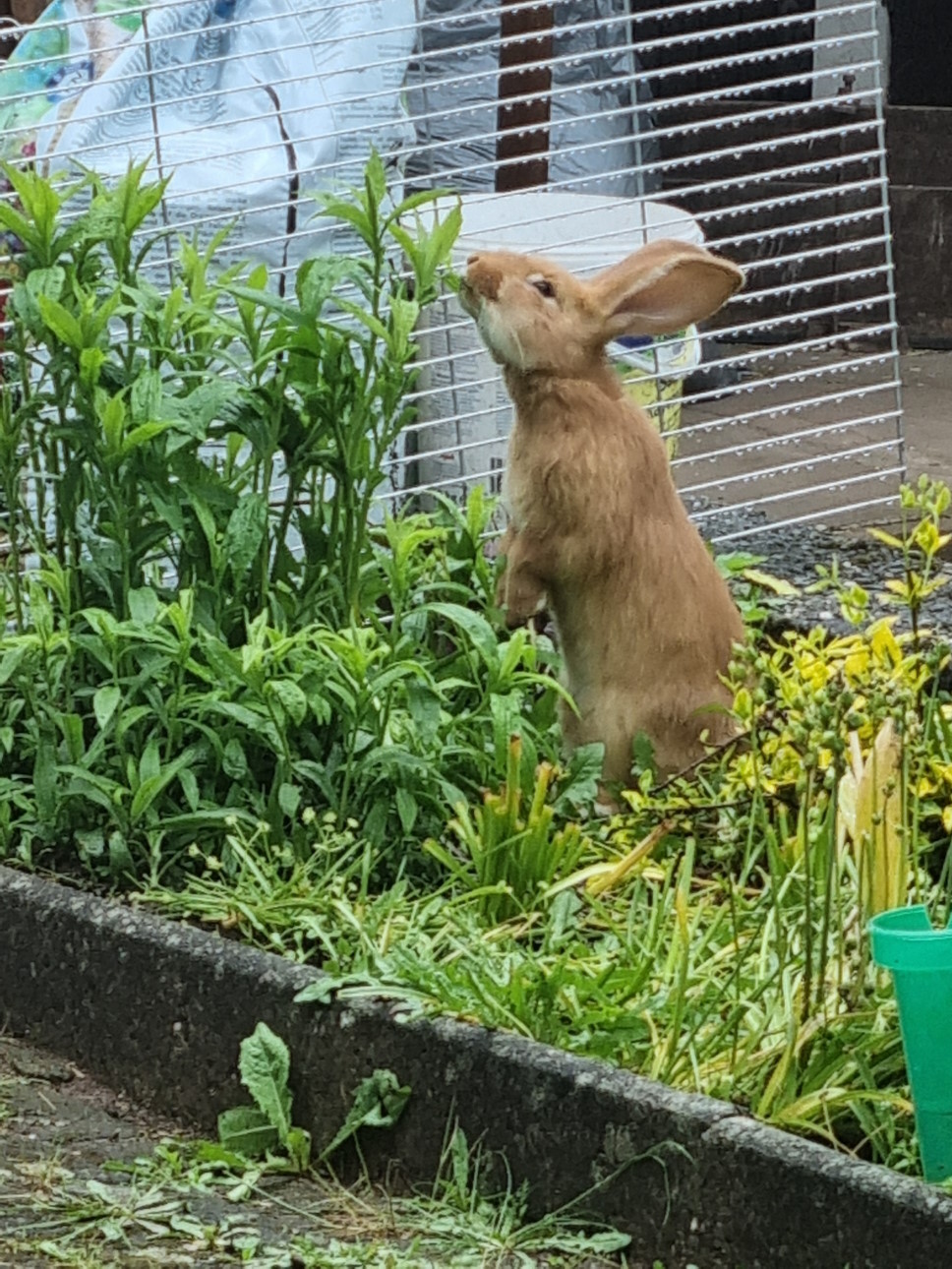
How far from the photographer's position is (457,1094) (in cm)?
266

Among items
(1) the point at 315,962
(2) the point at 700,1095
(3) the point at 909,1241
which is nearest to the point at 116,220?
(1) the point at 315,962

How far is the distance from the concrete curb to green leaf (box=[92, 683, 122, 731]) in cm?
26

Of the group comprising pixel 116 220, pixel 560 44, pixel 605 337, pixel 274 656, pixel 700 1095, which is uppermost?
pixel 560 44

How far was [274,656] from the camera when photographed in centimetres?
325

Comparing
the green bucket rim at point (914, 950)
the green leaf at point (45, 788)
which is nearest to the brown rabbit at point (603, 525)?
the green leaf at point (45, 788)

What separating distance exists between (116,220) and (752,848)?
1.45 meters

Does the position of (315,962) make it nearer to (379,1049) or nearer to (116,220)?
(379,1049)

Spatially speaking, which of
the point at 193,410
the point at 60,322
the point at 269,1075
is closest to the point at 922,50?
the point at 193,410

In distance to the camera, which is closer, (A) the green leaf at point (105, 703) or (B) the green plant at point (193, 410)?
(A) the green leaf at point (105, 703)

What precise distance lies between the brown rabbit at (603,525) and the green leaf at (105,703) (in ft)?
2.38

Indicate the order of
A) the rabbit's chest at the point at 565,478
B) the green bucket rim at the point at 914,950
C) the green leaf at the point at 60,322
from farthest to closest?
the rabbit's chest at the point at 565,478
the green leaf at the point at 60,322
the green bucket rim at the point at 914,950

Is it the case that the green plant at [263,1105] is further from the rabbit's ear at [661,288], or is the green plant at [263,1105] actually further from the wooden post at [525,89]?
the wooden post at [525,89]

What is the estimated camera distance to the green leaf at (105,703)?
320 centimetres

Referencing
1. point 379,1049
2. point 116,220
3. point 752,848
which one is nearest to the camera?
point 379,1049
